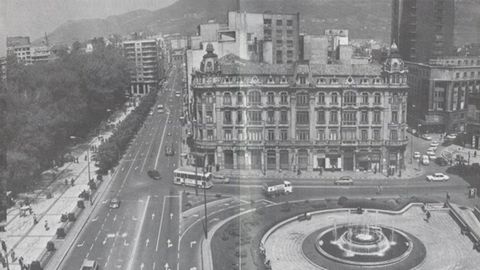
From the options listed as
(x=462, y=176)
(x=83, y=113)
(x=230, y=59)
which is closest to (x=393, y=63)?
(x=462, y=176)

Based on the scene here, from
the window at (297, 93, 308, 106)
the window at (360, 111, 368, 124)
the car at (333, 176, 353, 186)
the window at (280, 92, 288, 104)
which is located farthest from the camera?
the window at (280, 92, 288, 104)

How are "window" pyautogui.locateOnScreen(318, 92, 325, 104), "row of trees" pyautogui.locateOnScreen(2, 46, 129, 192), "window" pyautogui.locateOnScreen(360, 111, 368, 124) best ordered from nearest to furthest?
1. "row of trees" pyautogui.locateOnScreen(2, 46, 129, 192)
2. "window" pyautogui.locateOnScreen(318, 92, 325, 104)
3. "window" pyautogui.locateOnScreen(360, 111, 368, 124)

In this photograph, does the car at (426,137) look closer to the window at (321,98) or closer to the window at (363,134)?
the window at (363,134)

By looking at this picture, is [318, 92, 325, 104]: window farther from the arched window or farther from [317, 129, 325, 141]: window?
[317, 129, 325, 141]: window

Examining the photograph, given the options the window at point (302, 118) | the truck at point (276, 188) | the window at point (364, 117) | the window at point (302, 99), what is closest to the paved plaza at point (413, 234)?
the truck at point (276, 188)

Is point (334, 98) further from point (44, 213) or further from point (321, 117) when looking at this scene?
point (44, 213)

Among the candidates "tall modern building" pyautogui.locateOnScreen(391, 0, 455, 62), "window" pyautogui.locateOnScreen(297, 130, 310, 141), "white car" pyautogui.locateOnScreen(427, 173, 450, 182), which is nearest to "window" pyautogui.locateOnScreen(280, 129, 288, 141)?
"window" pyautogui.locateOnScreen(297, 130, 310, 141)

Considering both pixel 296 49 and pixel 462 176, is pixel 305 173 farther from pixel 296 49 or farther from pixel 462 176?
pixel 296 49

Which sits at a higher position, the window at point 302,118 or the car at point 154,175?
the window at point 302,118
